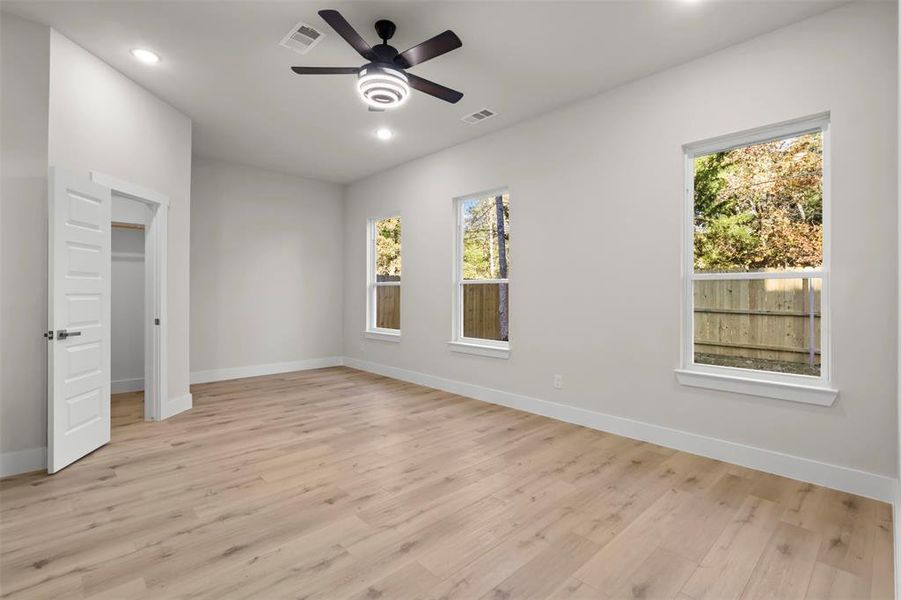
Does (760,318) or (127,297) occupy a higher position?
(127,297)

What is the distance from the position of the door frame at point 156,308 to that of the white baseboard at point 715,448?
10.3ft

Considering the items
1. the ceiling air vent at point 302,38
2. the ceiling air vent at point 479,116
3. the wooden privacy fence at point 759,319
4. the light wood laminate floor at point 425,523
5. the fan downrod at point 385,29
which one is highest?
the ceiling air vent at point 479,116

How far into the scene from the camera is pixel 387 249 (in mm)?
6547

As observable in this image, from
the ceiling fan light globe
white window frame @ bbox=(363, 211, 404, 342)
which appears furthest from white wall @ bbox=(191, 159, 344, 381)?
the ceiling fan light globe

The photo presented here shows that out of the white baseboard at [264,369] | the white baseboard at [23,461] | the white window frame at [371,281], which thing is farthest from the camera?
the white window frame at [371,281]

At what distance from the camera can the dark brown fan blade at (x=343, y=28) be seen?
2291 millimetres

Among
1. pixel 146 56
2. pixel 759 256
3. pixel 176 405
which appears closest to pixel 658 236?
pixel 759 256

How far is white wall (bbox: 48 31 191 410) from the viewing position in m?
3.07

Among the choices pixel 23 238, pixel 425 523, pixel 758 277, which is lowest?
pixel 425 523

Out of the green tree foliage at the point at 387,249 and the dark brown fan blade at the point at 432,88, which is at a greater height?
the dark brown fan blade at the point at 432,88

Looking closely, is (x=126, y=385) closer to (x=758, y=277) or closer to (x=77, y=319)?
(x=77, y=319)

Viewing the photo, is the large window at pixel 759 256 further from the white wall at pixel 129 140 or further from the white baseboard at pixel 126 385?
the white baseboard at pixel 126 385

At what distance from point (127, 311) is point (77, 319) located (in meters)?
2.60

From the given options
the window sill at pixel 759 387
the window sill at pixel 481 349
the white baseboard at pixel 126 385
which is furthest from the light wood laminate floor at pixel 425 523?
the white baseboard at pixel 126 385
